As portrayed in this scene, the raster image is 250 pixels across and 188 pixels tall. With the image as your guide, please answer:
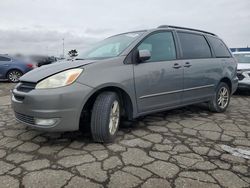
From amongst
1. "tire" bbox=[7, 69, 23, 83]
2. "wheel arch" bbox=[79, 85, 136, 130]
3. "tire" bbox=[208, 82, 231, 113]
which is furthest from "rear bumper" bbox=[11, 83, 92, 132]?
"tire" bbox=[7, 69, 23, 83]

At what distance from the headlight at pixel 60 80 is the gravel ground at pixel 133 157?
0.81 m

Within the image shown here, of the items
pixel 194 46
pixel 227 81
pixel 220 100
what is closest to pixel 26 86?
pixel 194 46

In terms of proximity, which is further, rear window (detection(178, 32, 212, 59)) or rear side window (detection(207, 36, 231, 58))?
rear side window (detection(207, 36, 231, 58))

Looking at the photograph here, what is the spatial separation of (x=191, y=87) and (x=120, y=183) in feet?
8.83

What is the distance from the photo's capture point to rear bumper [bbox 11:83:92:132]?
3.05m

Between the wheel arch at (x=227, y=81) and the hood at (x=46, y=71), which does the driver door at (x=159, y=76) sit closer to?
the hood at (x=46, y=71)

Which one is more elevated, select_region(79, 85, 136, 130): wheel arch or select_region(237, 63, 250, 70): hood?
select_region(237, 63, 250, 70): hood

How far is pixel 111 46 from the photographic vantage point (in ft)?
13.9

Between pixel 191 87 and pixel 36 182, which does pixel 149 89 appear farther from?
pixel 36 182

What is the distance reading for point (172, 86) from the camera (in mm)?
4266

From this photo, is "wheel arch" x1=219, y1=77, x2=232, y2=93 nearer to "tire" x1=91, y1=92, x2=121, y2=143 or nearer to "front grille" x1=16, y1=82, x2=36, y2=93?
"tire" x1=91, y1=92, x2=121, y2=143

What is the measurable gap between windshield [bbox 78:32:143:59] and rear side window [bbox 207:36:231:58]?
2.03 m

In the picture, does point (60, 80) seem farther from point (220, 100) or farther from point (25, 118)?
point (220, 100)

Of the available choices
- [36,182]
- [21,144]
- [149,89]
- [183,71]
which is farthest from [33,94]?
[183,71]
